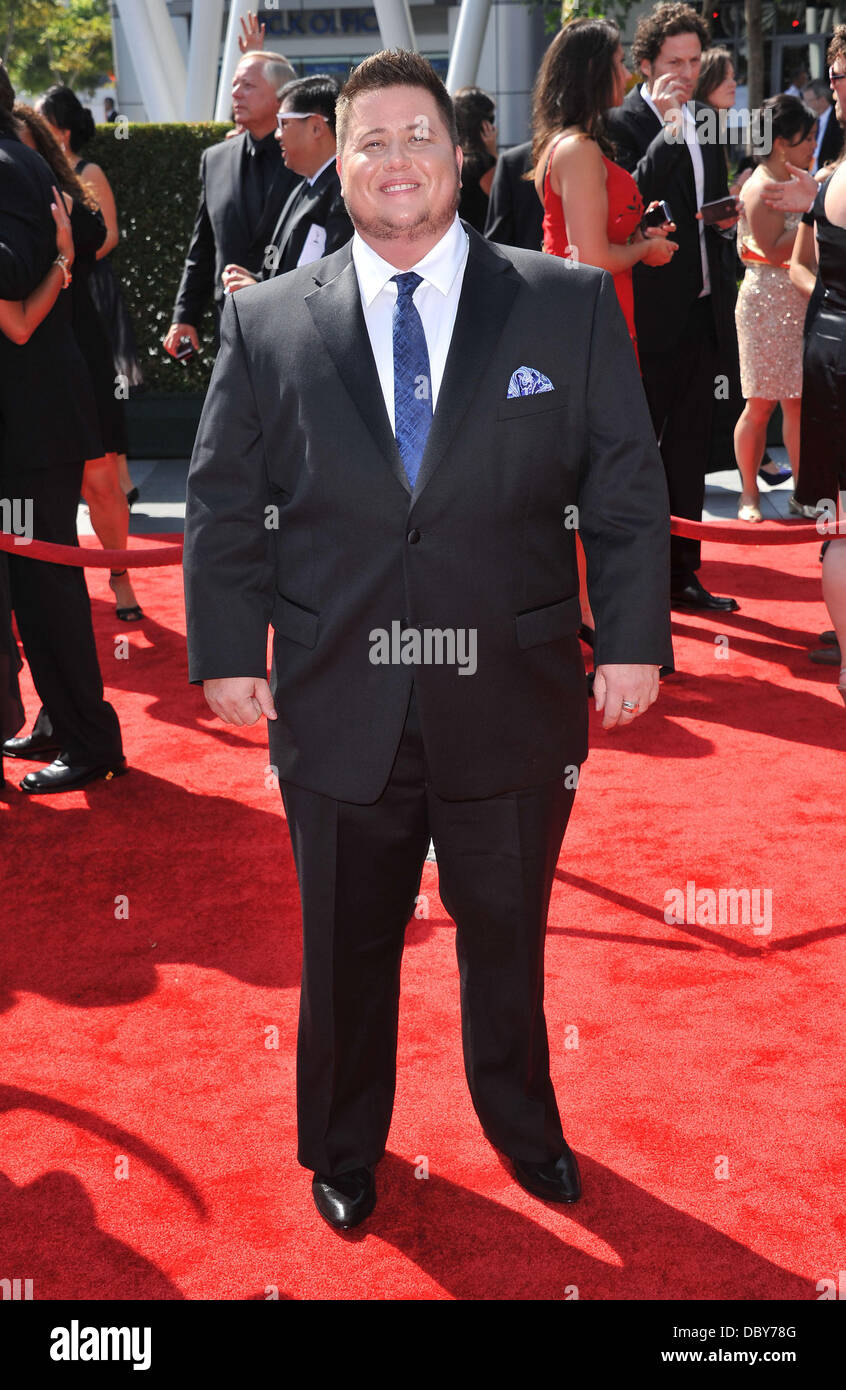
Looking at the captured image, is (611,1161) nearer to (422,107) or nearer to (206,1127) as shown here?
(206,1127)

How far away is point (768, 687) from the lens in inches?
209

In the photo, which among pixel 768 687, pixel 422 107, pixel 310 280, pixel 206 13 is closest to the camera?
pixel 422 107

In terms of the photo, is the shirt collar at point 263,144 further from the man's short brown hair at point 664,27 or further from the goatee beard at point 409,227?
the goatee beard at point 409,227

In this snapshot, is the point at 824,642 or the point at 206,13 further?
the point at 206,13

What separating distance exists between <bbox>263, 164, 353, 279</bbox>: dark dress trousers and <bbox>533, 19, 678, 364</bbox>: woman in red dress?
0.75m

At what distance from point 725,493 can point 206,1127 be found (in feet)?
20.3

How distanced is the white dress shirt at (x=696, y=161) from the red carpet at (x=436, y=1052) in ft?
6.65

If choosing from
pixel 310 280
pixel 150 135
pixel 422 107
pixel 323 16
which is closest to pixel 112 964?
pixel 310 280

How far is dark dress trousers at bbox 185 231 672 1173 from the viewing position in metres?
2.22

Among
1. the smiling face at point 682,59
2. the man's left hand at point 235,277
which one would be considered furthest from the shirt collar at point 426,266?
the smiling face at point 682,59

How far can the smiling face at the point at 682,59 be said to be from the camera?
18.4ft

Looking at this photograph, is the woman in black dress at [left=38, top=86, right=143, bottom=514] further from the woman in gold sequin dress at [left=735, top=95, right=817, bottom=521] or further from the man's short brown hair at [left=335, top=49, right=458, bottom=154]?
the man's short brown hair at [left=335, top=49, right=458, bottom=154]

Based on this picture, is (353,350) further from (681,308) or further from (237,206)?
(681,308)

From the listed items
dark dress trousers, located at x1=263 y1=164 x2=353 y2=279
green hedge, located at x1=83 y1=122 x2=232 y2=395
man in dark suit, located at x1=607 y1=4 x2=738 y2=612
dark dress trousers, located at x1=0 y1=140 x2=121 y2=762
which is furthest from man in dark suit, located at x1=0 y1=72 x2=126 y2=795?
green hedge, located at x1=83 y1=122 x2=232 y2=395
